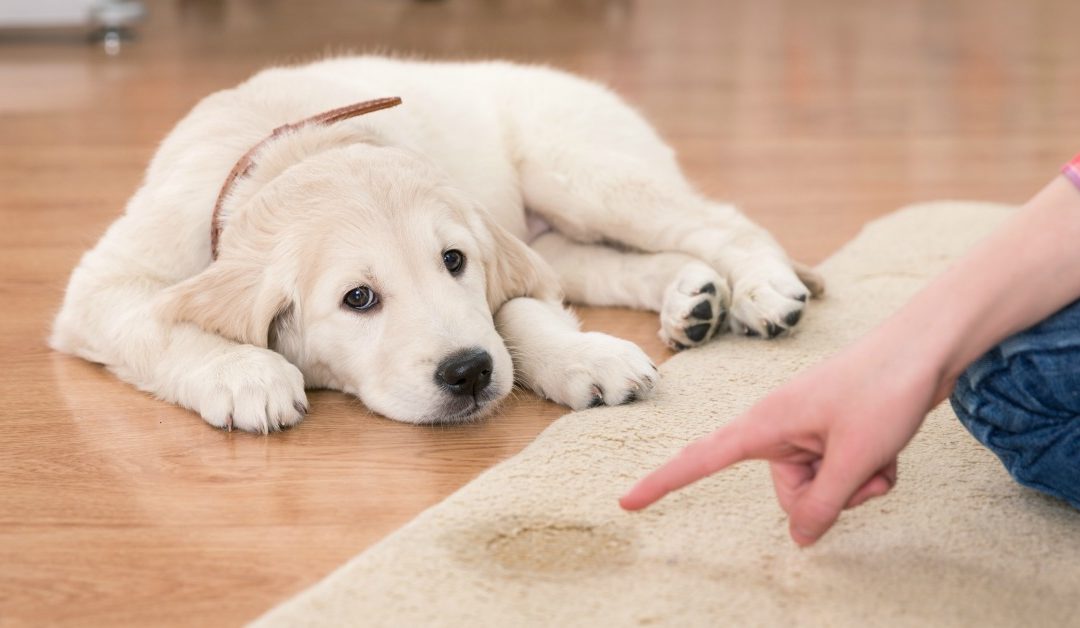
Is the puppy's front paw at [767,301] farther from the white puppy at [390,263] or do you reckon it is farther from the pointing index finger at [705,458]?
the pointing index finger at [705,458]

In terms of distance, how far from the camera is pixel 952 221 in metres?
3.10

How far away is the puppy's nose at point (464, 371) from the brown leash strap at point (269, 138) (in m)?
0.49

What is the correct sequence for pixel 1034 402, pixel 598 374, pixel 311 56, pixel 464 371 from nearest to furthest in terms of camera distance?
pixel 1034 402 → pixel 464 371 → pixel 598 374 → pixel 311 56

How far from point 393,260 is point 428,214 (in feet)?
0.38

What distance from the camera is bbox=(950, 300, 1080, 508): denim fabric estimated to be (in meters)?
1.38

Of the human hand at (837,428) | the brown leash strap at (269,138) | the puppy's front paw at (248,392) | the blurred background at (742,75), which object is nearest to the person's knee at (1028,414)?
the human hand at (837,428)

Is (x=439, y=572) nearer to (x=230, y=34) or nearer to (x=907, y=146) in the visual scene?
(x=907, y=146)

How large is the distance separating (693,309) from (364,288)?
0.65 m

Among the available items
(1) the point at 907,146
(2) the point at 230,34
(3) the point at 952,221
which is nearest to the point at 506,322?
Answer: (3) the point at 952,221

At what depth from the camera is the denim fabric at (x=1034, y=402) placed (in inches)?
54.2

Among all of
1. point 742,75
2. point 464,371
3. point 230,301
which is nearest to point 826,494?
point 464,371

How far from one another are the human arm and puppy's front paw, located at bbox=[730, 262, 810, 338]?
94 centimetres

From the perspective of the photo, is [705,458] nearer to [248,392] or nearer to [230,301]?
[248,392]

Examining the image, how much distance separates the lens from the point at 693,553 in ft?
4.85
